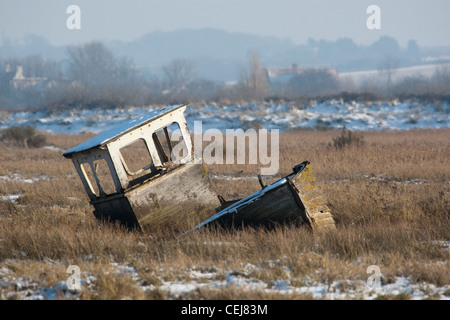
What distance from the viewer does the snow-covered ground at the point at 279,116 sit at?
31312 millimetres

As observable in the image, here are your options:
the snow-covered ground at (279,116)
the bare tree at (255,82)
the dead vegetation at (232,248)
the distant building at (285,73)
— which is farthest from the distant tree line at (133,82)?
the dead vegetation at (232,248)

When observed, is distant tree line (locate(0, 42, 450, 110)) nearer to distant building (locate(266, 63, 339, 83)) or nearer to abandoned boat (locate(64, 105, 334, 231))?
distant building (locate(266, 63, 339, 83))

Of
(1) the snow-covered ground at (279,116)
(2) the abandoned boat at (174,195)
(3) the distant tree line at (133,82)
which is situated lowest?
(1) the snow-covered ground at (279,116)

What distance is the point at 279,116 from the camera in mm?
34000

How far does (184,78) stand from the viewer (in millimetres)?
106750

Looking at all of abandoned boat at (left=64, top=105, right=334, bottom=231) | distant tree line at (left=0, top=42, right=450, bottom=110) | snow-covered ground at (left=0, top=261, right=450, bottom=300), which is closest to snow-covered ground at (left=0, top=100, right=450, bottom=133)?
abandoned boat at (left=64, top=105, right=334, bottom=231)

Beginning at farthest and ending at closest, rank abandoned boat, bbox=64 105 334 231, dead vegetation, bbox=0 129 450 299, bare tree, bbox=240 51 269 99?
bare tree, bbox=240 51 269 99, abandoned boat, bbox=64 105 334 231, dead vegetation, bbox=0 129 450 299

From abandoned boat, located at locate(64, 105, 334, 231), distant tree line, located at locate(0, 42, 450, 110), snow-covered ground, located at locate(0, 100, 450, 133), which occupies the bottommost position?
snow-covered ground, located at locate(0, 100, 450, 133)

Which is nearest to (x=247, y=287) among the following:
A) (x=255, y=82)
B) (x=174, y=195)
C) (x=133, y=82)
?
(x=174, y=195)

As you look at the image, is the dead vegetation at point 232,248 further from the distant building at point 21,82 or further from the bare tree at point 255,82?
the distant building at point 21,82

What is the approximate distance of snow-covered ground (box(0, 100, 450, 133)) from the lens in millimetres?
31312

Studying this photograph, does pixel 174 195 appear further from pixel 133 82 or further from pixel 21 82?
pixel 21 82

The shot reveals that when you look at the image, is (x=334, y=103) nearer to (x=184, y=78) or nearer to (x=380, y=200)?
(x=380, y=200)
